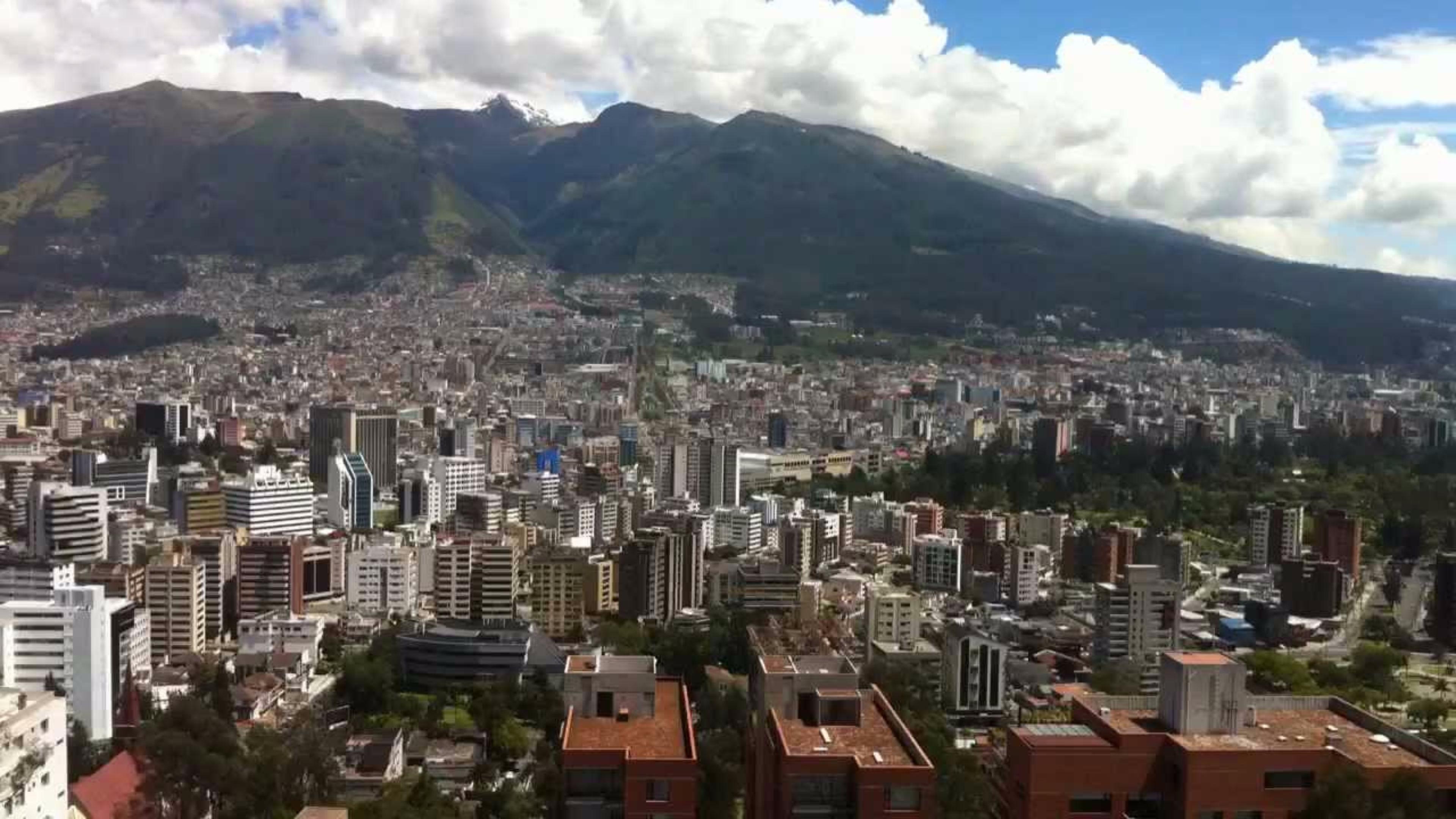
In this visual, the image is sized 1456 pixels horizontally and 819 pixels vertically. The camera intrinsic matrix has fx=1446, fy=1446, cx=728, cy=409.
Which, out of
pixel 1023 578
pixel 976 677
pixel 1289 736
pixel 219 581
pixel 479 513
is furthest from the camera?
pixel 479 513

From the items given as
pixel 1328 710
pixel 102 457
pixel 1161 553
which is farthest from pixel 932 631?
pixel 102 457

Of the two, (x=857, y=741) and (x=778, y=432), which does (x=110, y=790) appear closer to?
(x=857, y=741)

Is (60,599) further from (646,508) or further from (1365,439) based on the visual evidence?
(1365,439)

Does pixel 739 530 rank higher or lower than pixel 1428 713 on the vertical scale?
higher

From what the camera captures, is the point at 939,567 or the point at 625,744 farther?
the point at 939,567

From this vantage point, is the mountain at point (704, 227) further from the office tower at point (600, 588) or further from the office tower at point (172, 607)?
the office tower at point (172, 607)

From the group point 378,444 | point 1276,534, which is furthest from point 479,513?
point 1276,534

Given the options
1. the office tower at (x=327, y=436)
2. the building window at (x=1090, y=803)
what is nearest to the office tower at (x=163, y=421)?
the office tower at (x=327, y=436)
